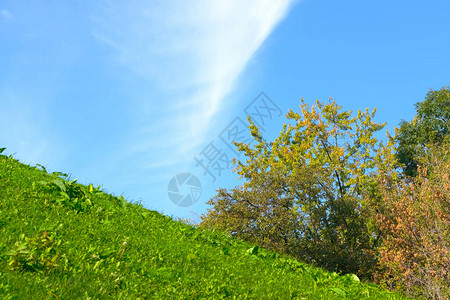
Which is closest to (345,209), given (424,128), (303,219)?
(303,219)

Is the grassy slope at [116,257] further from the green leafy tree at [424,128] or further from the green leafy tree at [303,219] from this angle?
the green leafy tree at [424,128]

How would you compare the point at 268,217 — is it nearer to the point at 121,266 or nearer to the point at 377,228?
the point at 377,228

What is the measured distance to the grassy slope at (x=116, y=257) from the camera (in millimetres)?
5152

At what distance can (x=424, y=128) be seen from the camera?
31.5 metres

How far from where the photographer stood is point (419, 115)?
3228 cm

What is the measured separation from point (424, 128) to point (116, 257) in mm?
31312

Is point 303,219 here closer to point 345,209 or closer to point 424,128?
point 345,209

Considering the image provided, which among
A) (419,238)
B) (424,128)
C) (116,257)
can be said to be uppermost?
(424,128)

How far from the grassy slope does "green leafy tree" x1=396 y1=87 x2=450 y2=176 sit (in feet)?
82.3

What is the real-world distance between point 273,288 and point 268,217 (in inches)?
533

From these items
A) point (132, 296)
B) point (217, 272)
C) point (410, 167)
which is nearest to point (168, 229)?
point (217, 272)

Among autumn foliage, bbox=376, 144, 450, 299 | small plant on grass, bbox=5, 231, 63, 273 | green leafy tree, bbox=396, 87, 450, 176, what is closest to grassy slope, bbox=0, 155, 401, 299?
small plant on grass, bbox=5, 231, 63, 273

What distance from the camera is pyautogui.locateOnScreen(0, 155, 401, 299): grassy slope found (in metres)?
5.15

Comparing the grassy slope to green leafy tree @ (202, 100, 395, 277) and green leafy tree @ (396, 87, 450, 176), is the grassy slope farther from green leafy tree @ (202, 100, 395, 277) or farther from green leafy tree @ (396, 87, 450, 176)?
green leafy tree @ (396, 87, 450, 176)
